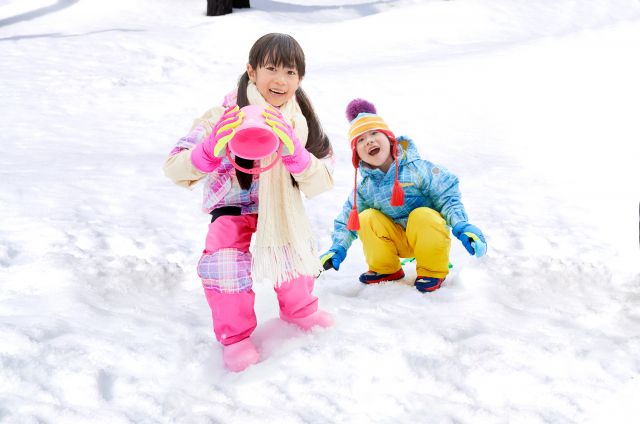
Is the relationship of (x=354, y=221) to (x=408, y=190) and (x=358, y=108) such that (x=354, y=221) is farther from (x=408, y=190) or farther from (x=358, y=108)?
(x=358, y=108)

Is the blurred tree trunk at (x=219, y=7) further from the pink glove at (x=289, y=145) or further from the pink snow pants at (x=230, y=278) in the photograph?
the pink glove at (x=289, y=145)

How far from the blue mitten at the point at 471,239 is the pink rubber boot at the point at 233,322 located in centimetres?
96

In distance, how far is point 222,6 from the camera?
39.5ft

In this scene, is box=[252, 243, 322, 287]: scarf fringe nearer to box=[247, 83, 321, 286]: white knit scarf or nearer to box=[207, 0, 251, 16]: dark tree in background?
box=[247, 83, 321, 286]: white knit scarf

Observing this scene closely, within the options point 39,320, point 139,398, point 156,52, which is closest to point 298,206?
point 139,398

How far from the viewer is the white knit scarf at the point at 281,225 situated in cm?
252

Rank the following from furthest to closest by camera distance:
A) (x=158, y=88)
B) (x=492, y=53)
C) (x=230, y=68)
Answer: (x=230, y=68) → (x=492, y=53) → (x=158, y=88)

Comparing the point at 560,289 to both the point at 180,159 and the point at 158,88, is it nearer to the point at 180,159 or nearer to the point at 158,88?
the point at 180,159

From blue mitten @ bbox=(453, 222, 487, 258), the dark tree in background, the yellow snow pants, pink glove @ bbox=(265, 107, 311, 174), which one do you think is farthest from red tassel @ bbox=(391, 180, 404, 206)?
the dark tree in background

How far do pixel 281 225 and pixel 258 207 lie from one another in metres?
0.12

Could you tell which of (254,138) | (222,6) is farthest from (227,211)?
(222,6)

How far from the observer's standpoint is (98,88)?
744 cm

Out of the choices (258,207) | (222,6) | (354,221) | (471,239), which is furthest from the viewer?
(222,6)

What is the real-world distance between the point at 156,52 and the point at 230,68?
134 cm
